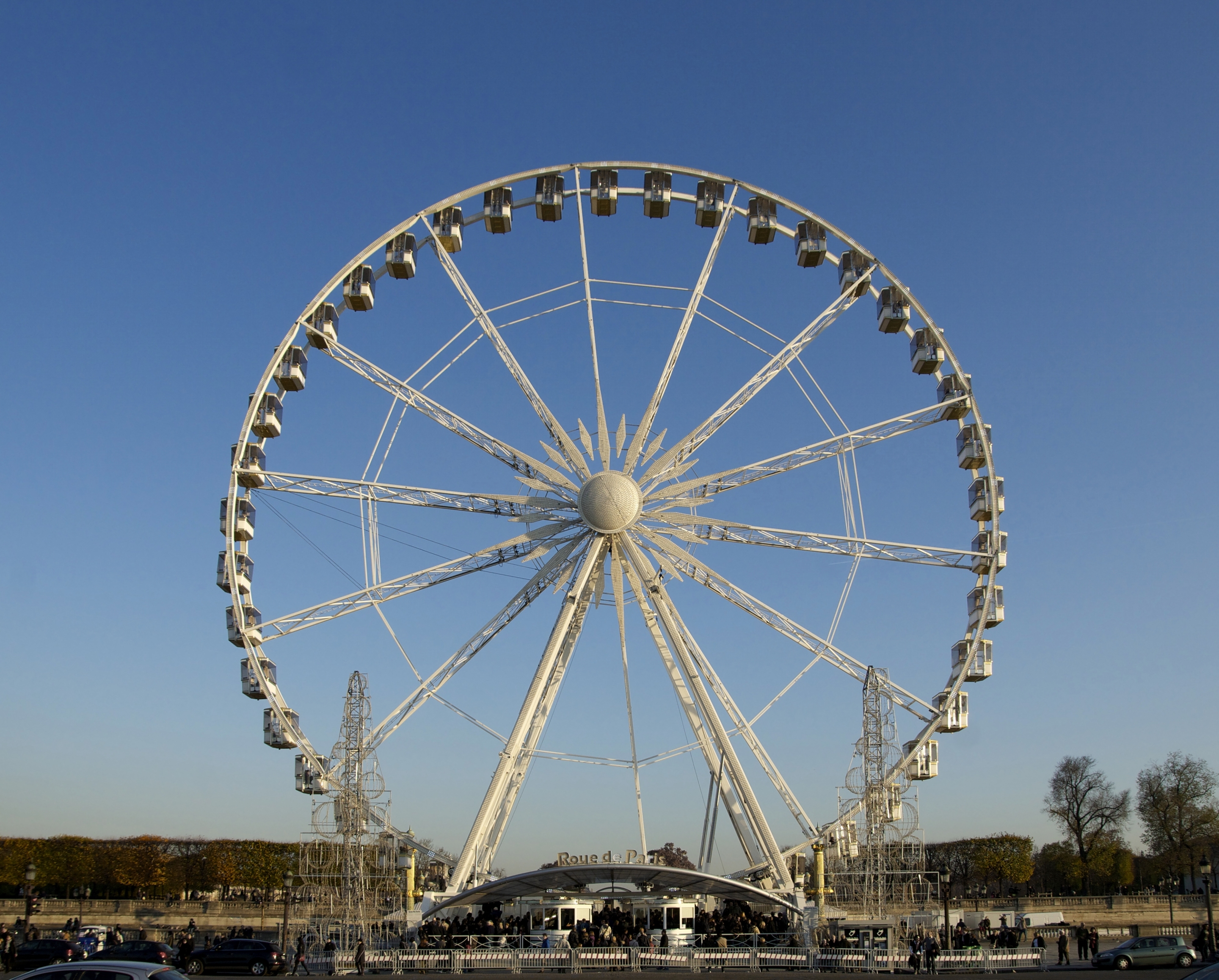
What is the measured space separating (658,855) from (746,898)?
42.8 metres

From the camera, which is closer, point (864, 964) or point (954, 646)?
point (864, 964)

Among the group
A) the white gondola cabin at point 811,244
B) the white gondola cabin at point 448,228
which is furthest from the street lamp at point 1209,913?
the white gondola cabin at point 448,228

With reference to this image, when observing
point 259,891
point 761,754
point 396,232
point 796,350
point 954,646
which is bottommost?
point 259,891

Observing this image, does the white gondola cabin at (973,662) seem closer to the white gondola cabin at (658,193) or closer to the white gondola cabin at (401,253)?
the white gondola cabin at (658,193)

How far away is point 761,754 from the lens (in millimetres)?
27141

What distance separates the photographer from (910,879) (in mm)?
32625

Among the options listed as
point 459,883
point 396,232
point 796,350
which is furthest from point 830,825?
point 396,232

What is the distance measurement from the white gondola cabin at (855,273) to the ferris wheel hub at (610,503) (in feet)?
27.0

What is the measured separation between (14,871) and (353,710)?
179 feet

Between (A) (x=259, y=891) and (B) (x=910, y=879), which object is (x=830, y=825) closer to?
(B) (x=910, y=879)

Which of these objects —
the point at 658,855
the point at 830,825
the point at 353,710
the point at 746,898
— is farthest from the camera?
the point at 658,855

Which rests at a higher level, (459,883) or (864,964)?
(459,883)

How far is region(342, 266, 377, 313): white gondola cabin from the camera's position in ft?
96.2

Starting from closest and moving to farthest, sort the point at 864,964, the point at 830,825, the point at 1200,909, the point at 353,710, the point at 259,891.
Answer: the point at 864,964
the point at 830,825
the point at 353,710
the point at 1200,909
the point at 259,891
